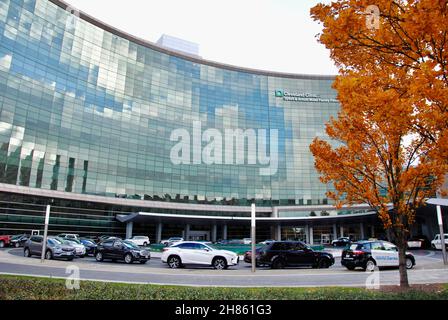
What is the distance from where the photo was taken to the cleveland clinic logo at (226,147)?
71.2m

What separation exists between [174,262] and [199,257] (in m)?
1.63

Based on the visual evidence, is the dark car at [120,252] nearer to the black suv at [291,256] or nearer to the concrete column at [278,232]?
the black suv at [291,256]

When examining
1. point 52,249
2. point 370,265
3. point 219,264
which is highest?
point 52,249

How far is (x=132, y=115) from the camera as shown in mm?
66250

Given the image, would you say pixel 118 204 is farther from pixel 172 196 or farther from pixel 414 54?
pixel 414 54

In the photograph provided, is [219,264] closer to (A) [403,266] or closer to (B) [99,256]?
(B) [99,256]

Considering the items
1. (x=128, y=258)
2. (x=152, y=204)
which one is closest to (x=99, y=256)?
(x=128, y=258)

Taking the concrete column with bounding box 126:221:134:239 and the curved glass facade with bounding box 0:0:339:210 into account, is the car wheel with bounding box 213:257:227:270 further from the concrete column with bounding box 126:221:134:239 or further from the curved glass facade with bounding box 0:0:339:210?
the concrete column with bounding box 126:221:134:239

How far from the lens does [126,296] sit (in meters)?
6.86

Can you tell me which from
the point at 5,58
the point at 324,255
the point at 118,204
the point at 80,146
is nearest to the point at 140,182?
the point at 118,204

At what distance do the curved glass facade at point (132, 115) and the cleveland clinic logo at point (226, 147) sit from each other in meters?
0.43

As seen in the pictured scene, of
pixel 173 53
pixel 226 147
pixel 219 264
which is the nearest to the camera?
pixel 219 264

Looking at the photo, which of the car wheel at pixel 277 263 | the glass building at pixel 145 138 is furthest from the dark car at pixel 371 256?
the glass building at pixel 145 138
